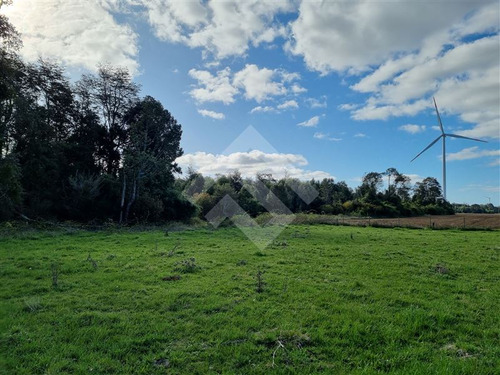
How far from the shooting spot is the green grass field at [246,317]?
5.01 metres

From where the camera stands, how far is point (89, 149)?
35188 millimetres

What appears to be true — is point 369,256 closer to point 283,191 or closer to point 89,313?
point 89,313

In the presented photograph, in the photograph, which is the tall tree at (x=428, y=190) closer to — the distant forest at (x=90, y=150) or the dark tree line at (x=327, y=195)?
the dark tree line at (x=327, y=195)

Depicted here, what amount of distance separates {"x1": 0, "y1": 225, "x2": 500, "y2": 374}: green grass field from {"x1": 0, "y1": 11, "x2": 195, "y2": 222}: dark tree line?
62.7 feet

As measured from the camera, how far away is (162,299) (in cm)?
778

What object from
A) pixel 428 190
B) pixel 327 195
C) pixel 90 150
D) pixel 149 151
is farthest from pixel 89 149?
pixel 428 190

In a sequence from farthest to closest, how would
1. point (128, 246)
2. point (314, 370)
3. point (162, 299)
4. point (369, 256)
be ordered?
point (128, 246) → point (369, 256) → point (162, 299) → point (314, 370)

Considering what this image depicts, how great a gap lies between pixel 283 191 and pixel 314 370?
61694 mm

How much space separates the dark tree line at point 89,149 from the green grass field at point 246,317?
62.7 ft

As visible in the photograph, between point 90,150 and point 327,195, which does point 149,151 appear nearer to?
point 90,150

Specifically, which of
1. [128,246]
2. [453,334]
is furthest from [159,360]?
[128,246]

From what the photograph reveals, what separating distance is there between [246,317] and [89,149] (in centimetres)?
3467

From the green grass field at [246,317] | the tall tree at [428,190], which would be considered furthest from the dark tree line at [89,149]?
the tall tree at [428,190]

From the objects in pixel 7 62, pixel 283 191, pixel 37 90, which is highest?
pixel 37 90
